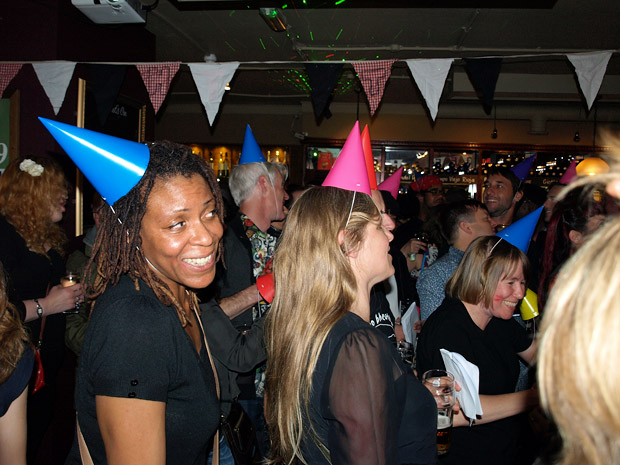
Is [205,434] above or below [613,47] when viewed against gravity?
below

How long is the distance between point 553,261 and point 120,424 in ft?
8.91

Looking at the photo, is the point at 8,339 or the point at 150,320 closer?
the point at 150,320

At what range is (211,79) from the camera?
431 cm

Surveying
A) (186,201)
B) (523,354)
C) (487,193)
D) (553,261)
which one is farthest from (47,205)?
(487,193)

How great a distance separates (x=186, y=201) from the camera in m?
1.21

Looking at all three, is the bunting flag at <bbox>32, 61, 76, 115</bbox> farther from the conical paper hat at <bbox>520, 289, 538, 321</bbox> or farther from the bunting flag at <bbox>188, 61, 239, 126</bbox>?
the conical paper hat at <bbox>520, 289, 538, 321</bbox>

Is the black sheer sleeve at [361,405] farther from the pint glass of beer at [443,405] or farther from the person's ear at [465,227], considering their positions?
the person's ear at [465,227]

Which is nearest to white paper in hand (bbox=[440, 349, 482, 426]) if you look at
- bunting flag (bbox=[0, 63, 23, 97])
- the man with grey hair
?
the man with grey hair

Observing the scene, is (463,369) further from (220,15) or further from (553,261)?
(220,15)

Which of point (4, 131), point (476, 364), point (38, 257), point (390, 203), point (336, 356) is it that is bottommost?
point (476, 364)

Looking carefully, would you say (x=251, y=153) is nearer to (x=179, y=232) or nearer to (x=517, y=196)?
(x=179, y=232)

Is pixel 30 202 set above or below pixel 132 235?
above

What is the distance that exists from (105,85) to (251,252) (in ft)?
8.08

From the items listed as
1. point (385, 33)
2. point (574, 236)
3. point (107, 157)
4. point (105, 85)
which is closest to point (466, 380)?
point (107, 157)
